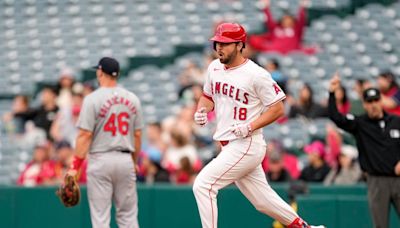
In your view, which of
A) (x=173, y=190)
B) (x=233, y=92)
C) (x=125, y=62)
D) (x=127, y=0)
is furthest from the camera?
(x=127, y=0)

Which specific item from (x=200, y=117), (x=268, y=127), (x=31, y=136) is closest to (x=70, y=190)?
(x=200, y=117)

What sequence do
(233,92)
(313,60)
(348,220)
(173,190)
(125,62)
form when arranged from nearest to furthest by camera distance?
1. (233,92)
2. (348,220)
3. (173,190)
4. (313,60)
5. (125,62)

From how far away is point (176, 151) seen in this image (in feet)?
43.1

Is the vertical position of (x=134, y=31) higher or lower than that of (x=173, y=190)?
higher

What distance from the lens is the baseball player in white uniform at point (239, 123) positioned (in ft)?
24.9

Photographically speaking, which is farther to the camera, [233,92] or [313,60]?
[313,60]

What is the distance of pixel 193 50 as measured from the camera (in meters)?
16.8

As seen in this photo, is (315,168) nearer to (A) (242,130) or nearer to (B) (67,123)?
(B) (67,123)

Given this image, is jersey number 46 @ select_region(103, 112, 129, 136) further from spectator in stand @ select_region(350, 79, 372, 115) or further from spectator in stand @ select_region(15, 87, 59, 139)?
spectator in stand @ select_region(15, 87, 59, 139)

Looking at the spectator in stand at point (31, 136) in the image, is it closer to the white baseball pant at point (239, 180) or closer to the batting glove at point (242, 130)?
the white baseball pant at point (239, 180)

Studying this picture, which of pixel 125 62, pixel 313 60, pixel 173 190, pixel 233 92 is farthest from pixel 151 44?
pixel 233 92

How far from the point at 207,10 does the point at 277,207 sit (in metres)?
10.3

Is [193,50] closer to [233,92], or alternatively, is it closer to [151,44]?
[151,44]

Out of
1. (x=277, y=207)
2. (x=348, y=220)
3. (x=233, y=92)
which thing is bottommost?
(x=348, y=220)
